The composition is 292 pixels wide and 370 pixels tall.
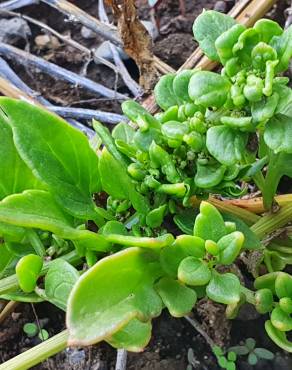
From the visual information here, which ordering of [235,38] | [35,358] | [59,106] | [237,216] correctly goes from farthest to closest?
[59,106] → [237,216] → [35,358] → [235,38]

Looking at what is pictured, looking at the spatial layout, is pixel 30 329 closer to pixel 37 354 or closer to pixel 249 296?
pixel 37 354

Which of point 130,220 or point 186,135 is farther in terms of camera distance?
point 130,220

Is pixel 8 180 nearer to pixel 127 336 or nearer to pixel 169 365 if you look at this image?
pixel 127 336

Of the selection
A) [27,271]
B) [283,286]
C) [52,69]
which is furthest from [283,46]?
[52,69]

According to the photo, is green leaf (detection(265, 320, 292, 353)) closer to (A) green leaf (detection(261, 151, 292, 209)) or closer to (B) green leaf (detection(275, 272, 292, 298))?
(B) green leaf (detection(275, 272, 292, 298))

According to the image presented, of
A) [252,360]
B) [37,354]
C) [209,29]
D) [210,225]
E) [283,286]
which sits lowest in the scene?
[252,360]

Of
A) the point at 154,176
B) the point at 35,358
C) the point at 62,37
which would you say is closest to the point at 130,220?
the point at 154,176

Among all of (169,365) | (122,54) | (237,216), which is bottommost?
(169,365)
